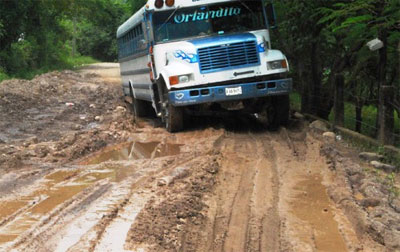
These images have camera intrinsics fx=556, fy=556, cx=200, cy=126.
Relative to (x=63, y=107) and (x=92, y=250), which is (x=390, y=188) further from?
(x=63, y=107)

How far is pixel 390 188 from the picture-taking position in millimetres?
6906

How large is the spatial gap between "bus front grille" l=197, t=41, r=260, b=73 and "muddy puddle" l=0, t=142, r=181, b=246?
178 cm

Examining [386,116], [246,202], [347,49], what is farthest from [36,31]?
[246,202]

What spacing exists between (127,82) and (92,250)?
13.4 metres

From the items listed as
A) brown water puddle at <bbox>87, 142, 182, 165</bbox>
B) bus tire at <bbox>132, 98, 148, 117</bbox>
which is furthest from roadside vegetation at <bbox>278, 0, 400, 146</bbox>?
bus tire at <bbox>132, 98, 148, 117</bbox>

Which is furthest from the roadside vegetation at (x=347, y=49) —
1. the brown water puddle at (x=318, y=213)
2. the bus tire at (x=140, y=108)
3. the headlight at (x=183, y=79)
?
the bus tire at (x=140, y=108)

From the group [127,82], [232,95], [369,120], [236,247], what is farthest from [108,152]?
[369,120]

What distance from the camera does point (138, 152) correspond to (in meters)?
10.2

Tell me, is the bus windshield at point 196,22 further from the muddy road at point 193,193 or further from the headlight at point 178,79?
the muddy road at point 193,193

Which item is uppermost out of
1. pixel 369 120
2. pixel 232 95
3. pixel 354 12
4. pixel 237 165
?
pixel 354 12

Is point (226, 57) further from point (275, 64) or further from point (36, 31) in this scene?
point (36, 31)

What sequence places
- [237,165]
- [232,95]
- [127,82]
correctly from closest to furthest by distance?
[237,165] → [232,95] → [127,82]

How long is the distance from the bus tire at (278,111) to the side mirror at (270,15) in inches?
61.2

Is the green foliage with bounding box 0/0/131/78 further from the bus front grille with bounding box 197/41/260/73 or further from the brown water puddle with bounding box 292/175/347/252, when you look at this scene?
the brown water puddle with bounding box 292/175/347/252
